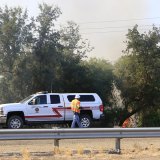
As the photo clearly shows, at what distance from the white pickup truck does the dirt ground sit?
594 centimetres

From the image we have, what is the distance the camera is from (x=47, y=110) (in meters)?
22.1

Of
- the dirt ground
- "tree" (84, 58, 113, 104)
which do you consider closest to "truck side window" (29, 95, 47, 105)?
the dirt ground

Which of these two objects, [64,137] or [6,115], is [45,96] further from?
[64,137]

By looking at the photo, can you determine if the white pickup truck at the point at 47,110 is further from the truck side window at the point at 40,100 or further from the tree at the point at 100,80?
the tree at the point at 100,80

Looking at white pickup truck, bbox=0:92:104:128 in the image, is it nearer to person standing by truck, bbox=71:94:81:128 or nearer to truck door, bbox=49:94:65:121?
truck door, bbox=49:94:65:121

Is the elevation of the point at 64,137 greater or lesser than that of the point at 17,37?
lesser

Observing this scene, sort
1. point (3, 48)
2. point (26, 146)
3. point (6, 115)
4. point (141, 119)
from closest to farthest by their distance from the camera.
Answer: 1. point (26, 146)
2. point (6, 115)
3. point (3, 48)
4. point (141, 119)

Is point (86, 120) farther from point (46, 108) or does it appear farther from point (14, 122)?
point (14, 122)

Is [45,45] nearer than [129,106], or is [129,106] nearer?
[45,45]

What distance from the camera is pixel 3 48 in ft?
101

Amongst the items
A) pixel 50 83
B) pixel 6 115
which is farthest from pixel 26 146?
pixel 50 83

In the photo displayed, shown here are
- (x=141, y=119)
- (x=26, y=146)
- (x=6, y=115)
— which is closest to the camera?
(x=26, y=146)

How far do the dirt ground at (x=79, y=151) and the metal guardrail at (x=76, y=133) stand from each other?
1.16 feet

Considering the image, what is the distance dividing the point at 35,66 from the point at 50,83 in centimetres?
146
